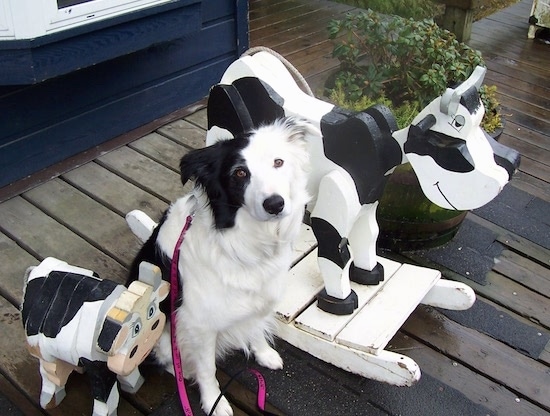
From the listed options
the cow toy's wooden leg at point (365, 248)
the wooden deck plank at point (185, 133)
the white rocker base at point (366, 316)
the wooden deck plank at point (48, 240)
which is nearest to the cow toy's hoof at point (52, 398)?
the wooden deck plank at point (48, 240)

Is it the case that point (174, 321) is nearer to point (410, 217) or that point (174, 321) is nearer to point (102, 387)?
point (102, 387)

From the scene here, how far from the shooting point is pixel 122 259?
229cm

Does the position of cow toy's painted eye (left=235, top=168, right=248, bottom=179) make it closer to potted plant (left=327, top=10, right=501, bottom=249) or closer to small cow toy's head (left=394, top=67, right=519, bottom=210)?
small cow toy's head (left=394, top=67, right=519, bottom=210)

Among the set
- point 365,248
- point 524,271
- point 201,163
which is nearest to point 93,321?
point 201,163

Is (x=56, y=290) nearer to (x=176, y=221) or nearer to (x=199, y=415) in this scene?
(x=176, y=221)

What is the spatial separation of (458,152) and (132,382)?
118cm

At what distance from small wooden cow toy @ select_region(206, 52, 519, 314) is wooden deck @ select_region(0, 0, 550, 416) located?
0.32 m

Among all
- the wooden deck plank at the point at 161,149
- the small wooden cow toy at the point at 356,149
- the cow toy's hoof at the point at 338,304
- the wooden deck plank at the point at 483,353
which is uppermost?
the small wooden cow toy at the point at 356,149

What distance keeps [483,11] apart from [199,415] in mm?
4324

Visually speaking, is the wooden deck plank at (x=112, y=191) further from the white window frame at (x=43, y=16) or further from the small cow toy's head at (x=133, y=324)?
the small cow toy's head at (x=133, y=324)

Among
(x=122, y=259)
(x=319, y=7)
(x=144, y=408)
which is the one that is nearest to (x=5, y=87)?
(x=122, y=259)

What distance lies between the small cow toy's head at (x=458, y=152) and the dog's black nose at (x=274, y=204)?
53 cm

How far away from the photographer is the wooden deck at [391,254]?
1823mm

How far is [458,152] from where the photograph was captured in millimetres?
1597
